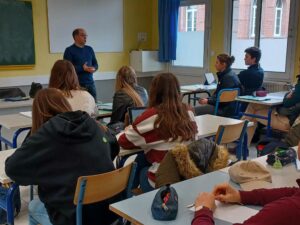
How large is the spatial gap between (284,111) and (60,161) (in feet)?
11.7

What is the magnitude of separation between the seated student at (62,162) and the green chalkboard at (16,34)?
14.5 feet

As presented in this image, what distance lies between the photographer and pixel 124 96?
3285 millimetres

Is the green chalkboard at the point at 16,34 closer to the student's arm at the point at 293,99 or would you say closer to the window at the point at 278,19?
the window at the point at 278,19

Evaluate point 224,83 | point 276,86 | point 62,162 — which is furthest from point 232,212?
point 276,86

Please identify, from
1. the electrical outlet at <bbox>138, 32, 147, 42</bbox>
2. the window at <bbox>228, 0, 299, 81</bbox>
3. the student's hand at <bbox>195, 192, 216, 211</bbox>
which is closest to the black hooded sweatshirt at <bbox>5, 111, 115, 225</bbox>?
the student's hand at <bbox>195, 192, 216, 211</bbox>

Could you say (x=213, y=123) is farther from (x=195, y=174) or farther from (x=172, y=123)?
(x=195, y=174)

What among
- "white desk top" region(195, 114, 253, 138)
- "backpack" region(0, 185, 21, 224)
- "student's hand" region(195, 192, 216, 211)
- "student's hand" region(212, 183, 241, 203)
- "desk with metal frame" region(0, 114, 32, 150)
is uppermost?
"student's hand" region(195, 192, 216, 211)

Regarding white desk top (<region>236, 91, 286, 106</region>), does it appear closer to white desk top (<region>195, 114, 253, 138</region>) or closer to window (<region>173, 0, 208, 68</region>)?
white desk top (<region>195, 114, 253, 138</region>)

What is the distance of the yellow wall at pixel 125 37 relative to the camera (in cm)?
605

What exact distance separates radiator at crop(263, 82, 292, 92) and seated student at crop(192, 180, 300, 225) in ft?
14.5

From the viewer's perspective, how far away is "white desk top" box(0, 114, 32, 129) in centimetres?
326

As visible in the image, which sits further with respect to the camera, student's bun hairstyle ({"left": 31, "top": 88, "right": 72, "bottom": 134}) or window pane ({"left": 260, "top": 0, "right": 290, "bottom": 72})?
window pane ({"left": 260, "top": 0, "right": 290, "bottom": 72})

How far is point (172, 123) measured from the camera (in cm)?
230

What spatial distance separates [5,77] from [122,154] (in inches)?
159
